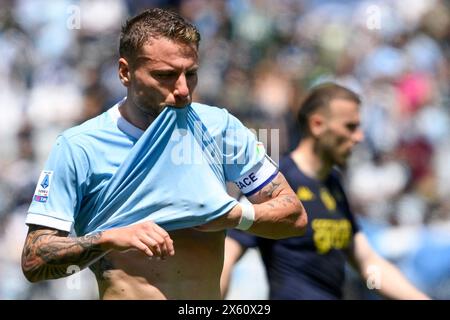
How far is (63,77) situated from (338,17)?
2683 millimetres

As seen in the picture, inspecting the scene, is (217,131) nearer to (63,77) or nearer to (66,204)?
(66,204)

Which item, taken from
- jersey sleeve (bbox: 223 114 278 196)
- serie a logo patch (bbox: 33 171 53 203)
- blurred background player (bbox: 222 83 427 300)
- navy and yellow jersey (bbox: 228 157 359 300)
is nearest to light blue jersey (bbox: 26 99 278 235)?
serie a logo patch (bbox: 33 171 53 203)

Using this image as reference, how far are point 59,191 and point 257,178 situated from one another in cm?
79

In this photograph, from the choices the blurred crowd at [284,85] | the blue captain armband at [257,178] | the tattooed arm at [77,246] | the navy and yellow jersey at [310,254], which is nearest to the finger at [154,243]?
the tattooed arm at [77,246]

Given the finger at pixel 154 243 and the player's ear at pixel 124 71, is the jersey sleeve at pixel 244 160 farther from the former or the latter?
the finger at pixel 154 243

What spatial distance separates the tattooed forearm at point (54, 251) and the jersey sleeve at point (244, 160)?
2.07 feet

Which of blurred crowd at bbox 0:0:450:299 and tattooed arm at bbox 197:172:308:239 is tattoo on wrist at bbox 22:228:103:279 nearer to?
tattooed arm at bbox 197:172:308:239

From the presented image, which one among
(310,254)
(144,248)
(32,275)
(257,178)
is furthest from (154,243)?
(310,254)

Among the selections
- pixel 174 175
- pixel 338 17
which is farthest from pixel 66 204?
pixel 338 17

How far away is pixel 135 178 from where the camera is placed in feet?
12.2

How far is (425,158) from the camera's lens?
8906 mm
